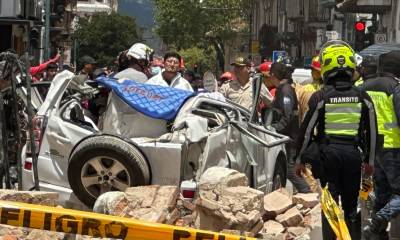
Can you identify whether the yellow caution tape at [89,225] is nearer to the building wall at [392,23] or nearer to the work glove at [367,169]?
the work glove at [367,169]

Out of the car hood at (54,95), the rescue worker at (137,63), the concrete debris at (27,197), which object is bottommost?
the concrete debris at (27,197)

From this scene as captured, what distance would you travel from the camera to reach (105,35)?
254 ft

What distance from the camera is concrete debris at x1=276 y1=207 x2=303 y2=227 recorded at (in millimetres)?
8914

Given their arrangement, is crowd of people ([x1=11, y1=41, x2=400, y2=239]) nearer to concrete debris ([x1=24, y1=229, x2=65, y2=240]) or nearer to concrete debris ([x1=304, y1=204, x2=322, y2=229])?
concrete debris ([x1=304, y1=204, x2=322, y2=229])

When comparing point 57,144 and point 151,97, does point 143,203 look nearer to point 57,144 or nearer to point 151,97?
point 151,97

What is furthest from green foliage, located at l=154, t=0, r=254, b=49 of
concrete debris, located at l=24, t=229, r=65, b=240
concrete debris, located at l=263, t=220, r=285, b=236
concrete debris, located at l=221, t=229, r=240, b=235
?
concrete debris, located at l=24, t=229, r=65, b=240

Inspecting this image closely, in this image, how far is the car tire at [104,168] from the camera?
8883 mm

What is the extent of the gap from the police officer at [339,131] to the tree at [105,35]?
67305mm

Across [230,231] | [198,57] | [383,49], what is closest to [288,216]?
[230,231]

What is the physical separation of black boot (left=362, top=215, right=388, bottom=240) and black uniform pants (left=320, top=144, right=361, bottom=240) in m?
0.85

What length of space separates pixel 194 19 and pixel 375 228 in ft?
254

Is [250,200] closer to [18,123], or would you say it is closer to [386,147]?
[386,147]

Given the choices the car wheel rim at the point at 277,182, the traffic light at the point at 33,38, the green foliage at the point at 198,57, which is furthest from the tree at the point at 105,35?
the car wheel rim at the point at 277,182

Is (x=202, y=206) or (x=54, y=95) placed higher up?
(x=54, y=95)
